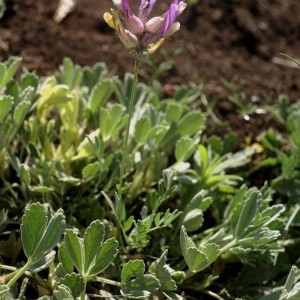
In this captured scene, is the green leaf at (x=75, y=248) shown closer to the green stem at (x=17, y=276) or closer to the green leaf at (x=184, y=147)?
the green stem at (x=17, y=276)

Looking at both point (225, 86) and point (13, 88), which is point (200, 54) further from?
A: point (13, 88)

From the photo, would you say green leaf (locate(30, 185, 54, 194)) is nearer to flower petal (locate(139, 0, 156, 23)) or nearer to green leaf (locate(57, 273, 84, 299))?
green leaf (locate(57, 273, 84, 299))

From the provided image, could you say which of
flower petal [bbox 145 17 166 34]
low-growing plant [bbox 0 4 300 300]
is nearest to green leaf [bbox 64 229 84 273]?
low-growing plant [bbox 0 4 300 300]

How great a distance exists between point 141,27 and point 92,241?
51 centimetres

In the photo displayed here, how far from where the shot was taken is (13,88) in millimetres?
2107

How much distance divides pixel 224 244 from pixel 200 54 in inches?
52.5

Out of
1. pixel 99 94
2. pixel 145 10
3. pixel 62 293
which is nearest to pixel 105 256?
pixel 62 293

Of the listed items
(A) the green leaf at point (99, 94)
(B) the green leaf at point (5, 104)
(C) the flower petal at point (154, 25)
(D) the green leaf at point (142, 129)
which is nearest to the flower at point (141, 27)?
(C) the flower petal at point (154, 25)

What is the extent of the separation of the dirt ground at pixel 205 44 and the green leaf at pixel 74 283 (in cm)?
128

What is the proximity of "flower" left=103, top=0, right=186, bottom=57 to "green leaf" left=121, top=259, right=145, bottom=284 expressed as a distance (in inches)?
19.9

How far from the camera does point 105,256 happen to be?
1723 mm

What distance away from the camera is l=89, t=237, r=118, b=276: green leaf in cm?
171

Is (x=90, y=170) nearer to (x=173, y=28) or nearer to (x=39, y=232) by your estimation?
(x=39, y=232)

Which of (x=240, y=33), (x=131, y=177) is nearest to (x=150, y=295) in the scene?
(x=131, y=177)
